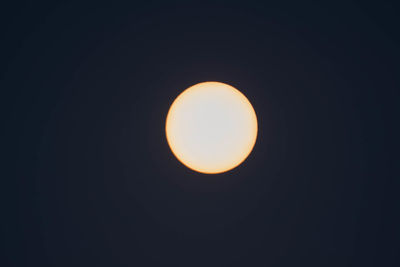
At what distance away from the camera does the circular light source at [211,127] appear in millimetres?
2238

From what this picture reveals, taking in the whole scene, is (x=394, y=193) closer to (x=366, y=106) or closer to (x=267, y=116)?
(x=366, y=106)

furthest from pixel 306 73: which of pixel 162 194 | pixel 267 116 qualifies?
pixel 162 194

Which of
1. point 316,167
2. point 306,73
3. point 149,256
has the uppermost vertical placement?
point 306,73

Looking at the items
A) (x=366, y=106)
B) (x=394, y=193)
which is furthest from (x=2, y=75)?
(x=394, y=193)

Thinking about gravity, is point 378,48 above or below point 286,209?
above

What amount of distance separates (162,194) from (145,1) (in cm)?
152

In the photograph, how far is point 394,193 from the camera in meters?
2.79

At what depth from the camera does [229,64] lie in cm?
268

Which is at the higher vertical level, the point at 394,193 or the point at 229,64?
the point at 229,64

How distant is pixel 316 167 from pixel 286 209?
1.38 ft

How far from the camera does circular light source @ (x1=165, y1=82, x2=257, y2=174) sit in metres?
2.24

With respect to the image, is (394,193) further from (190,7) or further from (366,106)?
(190,7)

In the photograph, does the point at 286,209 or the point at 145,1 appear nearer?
the point at 145,1

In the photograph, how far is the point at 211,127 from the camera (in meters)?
2.23
